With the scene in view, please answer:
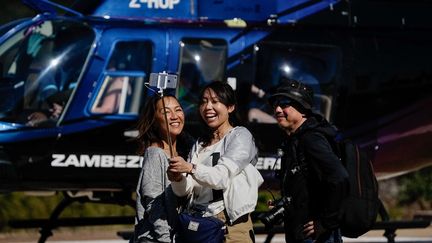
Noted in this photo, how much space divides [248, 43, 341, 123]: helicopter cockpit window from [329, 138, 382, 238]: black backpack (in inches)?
174

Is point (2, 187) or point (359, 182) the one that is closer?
point (359, 182)

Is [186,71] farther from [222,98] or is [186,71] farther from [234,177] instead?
[234,177]

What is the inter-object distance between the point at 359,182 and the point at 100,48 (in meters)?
4.75

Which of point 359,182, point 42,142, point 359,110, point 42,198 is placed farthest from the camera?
point 42,198

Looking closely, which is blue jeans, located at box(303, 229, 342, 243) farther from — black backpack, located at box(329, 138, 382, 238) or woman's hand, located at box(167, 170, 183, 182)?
woman's hand, located at box(167, 170, 183, 182)

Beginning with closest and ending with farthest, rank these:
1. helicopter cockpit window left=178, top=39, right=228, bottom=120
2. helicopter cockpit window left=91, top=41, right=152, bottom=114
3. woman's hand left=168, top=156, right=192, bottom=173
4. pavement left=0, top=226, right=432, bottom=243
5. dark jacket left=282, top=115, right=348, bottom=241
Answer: woman's hand left=168, top=156, right=192, bottom=173, dark jacket left=282, top=115, right=348, bottom=241, helicopter cockpit window left=91, top=41, right=152, bottom=114, helicopter cockpit window left=178, top=39, right=228, bottom=120, pavement left=0, top=226, right=432, bottom=243

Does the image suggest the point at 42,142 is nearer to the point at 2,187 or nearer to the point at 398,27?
the point at 2,187

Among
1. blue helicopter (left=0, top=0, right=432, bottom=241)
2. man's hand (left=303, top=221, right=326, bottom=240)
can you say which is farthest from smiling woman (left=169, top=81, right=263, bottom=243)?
blue helicopter (left=0, top=0, right=432, bottom=241)

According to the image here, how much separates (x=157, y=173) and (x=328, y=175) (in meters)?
0.97

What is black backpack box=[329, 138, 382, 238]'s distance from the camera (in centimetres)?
611

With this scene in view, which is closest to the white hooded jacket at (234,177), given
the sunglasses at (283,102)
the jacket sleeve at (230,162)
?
the jacket sleeve at (230,162)

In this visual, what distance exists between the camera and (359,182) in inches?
243

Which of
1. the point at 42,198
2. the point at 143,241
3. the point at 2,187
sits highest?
the point at 143,241

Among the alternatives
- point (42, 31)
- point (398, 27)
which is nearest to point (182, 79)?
point (42, 31)
